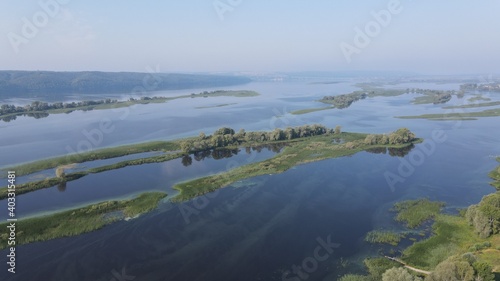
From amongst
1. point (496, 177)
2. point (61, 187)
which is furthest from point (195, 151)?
point (496, 177)

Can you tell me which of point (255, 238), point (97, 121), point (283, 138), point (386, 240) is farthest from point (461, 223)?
point (97, 121)

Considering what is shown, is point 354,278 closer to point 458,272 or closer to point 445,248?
point 458,272

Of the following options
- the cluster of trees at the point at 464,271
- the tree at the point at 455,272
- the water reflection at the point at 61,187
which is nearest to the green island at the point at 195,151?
the water reflection at the point at 61,187

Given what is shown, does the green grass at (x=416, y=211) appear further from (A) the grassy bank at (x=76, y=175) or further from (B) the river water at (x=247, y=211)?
(A) the grassy bank at (x=76, y=175)

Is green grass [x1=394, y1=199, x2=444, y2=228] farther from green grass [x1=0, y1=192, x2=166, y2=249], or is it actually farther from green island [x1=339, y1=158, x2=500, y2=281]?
green grass [x1=0, y1=192, x2=166, y2=249]

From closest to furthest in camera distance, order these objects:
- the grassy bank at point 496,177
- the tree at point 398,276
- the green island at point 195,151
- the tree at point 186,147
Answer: the tree at point 398,276, the green island at point 195,151, the grassy bank at point 496,177, the tree at point 186,147

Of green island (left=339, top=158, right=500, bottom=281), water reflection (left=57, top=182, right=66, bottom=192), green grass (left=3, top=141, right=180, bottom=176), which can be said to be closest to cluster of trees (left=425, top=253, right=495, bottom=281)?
green island (left=339, top=158, right=500, bottom=281)

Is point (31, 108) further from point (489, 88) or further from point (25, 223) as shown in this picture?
point (489, 88)
